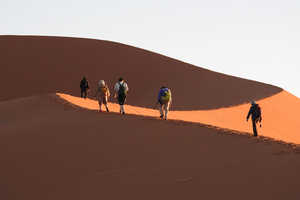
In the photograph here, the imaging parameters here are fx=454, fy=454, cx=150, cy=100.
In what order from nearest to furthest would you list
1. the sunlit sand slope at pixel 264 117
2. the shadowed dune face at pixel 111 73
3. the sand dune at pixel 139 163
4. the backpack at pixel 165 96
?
the sand dune at pixel 139 163, the backpack at pixel 165 96, the sunlit sand slope at pixel 264 117, the shadowed dune face at pixel 111 73

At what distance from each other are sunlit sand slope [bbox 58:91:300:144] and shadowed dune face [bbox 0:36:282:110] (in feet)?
5.23

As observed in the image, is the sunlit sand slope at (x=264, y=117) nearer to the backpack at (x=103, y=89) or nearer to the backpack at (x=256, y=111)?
the backpack at (x=103, y=89)

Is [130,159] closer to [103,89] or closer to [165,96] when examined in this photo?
[165,96]

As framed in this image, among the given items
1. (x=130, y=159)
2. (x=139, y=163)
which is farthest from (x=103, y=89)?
(x=139, y=163)

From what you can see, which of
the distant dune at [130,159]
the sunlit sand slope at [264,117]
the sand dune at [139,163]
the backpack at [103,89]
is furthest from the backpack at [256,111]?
the sunlit sand slope at [264,117]

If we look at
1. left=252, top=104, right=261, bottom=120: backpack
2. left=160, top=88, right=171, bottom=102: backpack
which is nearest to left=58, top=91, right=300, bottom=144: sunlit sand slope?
left=160, top=88, right=171, bottom=102: backpack

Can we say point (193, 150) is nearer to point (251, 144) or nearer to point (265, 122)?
point (251, 144)

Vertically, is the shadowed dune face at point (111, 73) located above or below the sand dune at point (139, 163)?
above

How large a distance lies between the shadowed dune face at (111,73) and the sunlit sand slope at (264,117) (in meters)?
1.59

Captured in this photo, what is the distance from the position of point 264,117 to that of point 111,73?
51.9 ft

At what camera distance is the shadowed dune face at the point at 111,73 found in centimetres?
3656

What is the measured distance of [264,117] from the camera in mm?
31688

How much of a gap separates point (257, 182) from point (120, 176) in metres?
2.32

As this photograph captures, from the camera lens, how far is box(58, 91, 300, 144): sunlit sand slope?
26.0m
